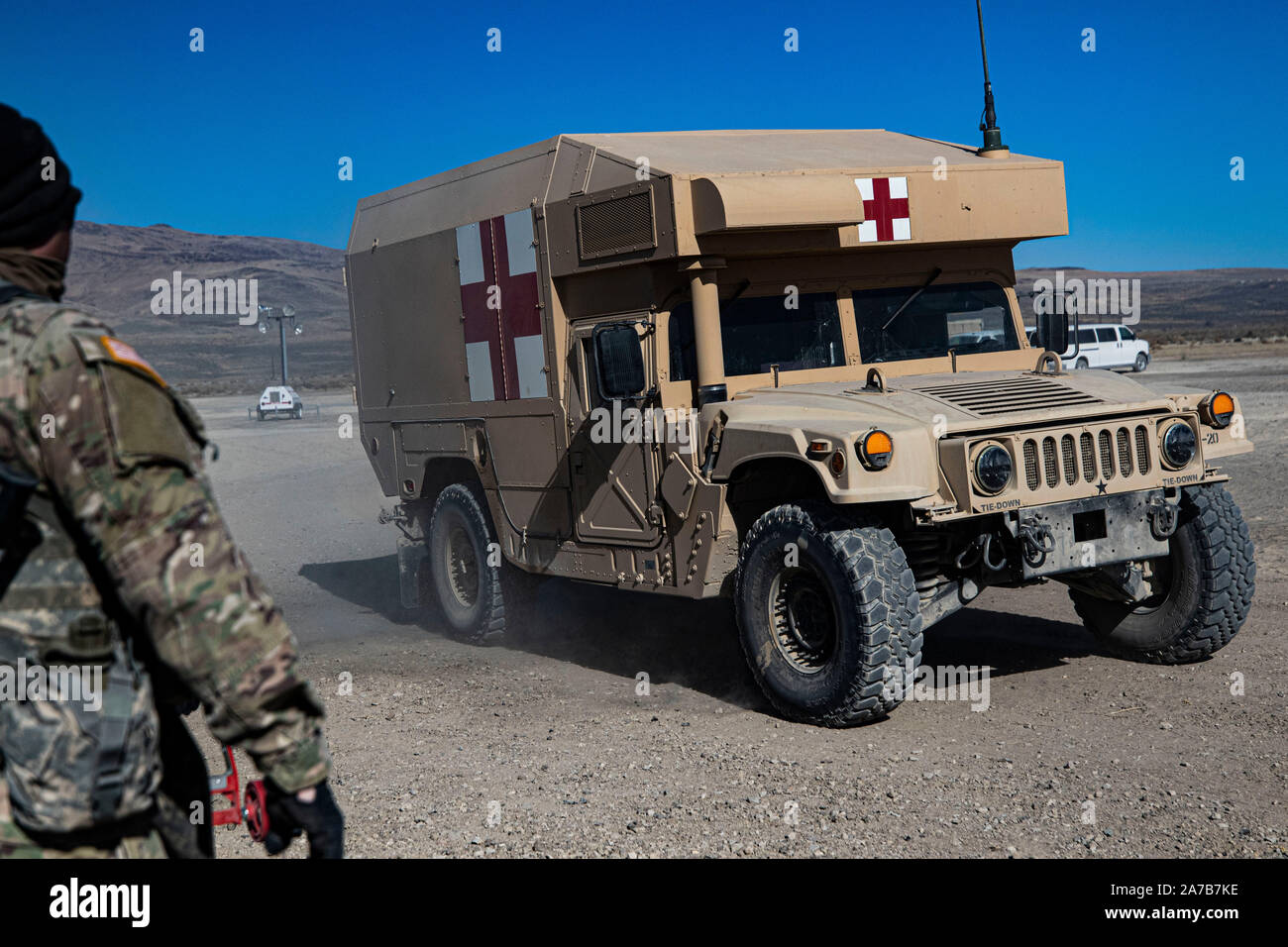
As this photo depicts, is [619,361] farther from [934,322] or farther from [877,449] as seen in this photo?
[934,322]

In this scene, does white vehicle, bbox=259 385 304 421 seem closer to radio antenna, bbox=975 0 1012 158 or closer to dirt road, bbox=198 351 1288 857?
dirt road, bbox=198 351 1288 857

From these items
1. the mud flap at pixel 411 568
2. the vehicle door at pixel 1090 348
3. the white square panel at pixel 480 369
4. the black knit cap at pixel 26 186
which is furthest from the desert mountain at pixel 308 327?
the black knit cap at pixel 26 186

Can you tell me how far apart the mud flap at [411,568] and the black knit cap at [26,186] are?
791 cm

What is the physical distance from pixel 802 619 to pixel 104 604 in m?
4.55

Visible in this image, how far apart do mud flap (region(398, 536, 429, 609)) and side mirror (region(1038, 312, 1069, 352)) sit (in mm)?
4814

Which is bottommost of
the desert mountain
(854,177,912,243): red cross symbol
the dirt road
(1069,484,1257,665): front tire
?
the dirt road

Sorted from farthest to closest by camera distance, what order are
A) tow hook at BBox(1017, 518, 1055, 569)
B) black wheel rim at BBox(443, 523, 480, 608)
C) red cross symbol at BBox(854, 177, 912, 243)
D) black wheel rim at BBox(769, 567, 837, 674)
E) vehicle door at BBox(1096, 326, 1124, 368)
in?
vehicle door at BBox(1096, 326, 1124, 368) < black wheel rim at BBox(443, 523, 480, 608) < red cross symbol at BBox(854, 177, 912, 243) < black wheel rim at BBox(769, 567, 837, 674) < tow hook at BBox(1017, 518, 1055, 569)

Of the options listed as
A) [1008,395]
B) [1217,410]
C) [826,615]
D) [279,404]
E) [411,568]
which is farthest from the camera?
[279,404]

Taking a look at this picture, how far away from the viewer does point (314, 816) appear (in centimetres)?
214

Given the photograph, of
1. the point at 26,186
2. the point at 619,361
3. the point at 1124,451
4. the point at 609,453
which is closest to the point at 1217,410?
the point at 1124,451

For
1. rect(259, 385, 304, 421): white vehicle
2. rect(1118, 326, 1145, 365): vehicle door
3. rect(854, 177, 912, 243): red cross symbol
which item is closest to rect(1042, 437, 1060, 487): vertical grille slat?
rect(854, 177, 912, 243): red cross symbol

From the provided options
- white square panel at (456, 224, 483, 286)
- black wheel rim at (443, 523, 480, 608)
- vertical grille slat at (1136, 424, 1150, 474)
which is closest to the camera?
vertical grille slat at (1136, 424, 1150, 474)

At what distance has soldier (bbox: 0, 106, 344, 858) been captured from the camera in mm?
2051

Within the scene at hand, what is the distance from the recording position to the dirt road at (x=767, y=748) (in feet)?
15.8
